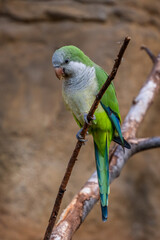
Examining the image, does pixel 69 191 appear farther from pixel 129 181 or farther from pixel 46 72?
pixel 46 72

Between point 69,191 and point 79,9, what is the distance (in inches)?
89.5

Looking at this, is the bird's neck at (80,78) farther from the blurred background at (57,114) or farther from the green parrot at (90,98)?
the blurred background at (57,114)

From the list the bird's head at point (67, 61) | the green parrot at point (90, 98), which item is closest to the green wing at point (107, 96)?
the green parrot at point (90, 98)

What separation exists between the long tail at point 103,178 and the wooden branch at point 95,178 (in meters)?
0.12

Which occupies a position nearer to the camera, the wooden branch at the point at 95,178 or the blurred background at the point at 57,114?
the wooden branch at the point at 95,178

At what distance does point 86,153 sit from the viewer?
454 centimetres

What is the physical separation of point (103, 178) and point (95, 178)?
0.64ft

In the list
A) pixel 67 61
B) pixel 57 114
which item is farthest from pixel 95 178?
pixel 57 114

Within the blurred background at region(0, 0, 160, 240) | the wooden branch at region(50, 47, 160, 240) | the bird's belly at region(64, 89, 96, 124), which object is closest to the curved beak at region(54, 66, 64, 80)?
the bird's belly at region(64, 89, 96, 124)

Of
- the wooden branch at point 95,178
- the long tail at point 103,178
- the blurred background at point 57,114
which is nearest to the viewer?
the wooden branch at point 95,178

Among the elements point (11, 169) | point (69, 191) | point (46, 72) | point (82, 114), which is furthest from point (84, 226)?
point (82, 114)

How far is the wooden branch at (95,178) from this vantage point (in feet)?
6.75

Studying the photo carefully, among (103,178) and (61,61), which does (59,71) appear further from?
(103,178)

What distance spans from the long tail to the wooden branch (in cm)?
12
